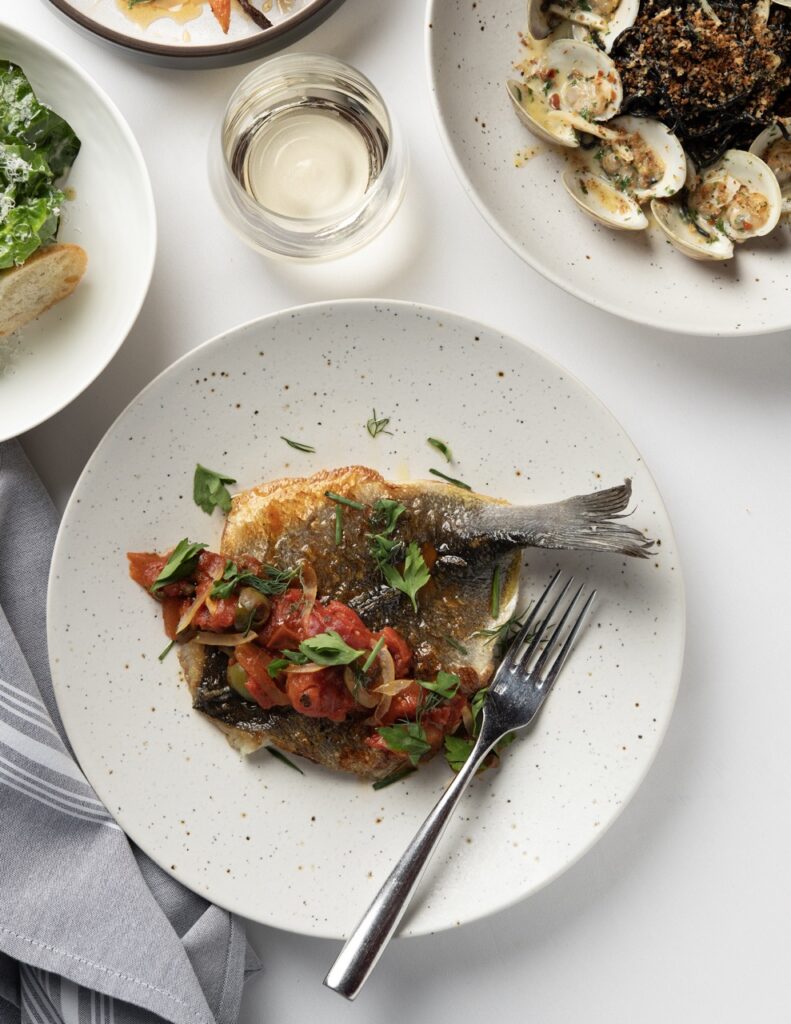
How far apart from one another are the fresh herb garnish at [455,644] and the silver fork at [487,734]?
10 centimetres

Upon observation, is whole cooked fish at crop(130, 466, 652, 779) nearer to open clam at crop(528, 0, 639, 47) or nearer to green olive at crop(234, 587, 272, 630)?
green olive at crop(234, 587, 272, 630)

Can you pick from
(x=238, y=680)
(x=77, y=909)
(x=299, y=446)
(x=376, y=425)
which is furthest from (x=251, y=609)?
(x=77, y=909)

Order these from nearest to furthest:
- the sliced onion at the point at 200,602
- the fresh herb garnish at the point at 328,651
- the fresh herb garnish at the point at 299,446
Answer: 1. the fresh herb garnish at the point at 328,651
2. the sliced onion at the point at 200,602
3. the fresh herb garnish at the point at 299,446

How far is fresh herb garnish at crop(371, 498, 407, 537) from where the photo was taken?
6.26ft

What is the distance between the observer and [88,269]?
2.09 metres

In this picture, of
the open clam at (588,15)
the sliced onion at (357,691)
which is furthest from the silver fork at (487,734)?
the open clam at (588,15)

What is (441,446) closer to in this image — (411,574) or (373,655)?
(411,574)

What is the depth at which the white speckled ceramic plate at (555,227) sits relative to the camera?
2027mm

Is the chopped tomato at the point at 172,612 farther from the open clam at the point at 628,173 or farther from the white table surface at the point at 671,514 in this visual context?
the open clam at the point at 628,173

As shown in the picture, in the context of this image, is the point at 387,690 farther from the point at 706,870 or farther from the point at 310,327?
the point at 706,870

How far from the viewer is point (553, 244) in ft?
6.81

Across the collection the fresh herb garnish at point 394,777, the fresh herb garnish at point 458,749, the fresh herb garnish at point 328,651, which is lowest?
the fresh herb garnish at point 394,777

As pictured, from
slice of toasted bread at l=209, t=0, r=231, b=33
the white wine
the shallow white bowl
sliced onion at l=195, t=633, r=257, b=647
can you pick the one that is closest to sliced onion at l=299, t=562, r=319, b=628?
sliced onion at l=195, t=633, r=257, b=647

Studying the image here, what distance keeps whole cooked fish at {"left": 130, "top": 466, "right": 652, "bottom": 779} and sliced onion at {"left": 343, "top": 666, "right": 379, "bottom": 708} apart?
0.01m
